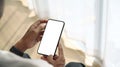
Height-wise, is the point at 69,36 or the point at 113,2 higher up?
the point at 113,2

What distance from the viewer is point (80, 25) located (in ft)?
4.32

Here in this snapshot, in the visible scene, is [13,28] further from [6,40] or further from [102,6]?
[102,6]

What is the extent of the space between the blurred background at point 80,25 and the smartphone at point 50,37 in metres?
0.18

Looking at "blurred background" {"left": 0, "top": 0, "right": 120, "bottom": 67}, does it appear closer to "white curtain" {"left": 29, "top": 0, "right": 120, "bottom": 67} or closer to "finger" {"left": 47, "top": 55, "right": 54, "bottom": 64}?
"white curtain" {"left": 29, "top": 0, "right": 120, "bottom": 67}

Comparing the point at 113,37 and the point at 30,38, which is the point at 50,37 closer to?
the point at 30,38

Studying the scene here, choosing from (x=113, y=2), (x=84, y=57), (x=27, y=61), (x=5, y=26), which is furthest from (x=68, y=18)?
(x=27, y=61)

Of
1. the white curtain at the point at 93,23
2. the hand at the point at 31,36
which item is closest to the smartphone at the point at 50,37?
the hand at the point at 31,36

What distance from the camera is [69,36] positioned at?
1.43 m

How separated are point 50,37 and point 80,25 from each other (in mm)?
279

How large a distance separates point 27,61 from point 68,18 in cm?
81

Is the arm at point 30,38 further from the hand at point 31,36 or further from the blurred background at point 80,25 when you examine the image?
the blurred background at point 80,25

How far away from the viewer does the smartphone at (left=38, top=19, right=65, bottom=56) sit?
1.07 metres

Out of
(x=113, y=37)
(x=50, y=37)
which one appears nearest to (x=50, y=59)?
(x=50, y=37)

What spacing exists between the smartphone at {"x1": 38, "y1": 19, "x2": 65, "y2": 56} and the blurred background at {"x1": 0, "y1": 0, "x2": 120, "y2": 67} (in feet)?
0.58
